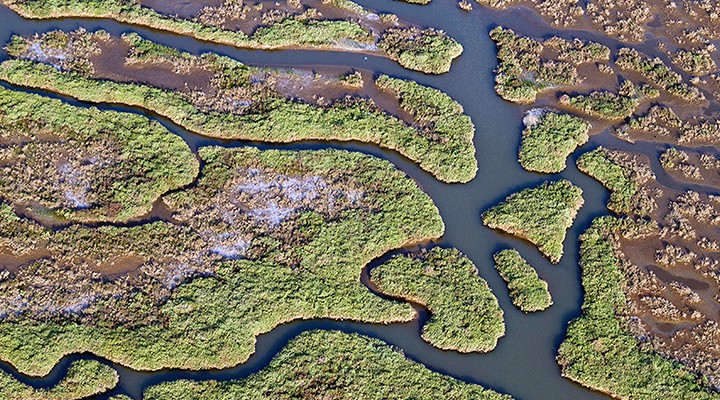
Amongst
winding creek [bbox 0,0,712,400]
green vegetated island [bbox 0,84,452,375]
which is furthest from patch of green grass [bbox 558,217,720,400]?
green vegetated island [bbox 0,84,452,375]

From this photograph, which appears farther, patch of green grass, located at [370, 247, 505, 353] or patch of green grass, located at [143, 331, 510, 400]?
patch of green grass, located at [370, 247, 505, 353]

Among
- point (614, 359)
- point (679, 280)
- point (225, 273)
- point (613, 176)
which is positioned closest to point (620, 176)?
point (613, 176)

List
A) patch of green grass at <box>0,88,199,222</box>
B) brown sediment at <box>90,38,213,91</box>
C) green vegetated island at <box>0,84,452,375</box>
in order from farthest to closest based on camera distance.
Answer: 1. brown sediment at <box>90,38,213,91</box>
2. patch of green grass at <box>0,88,199,222</box>
3. green vegetated island at <box>0,84,452,375</box>

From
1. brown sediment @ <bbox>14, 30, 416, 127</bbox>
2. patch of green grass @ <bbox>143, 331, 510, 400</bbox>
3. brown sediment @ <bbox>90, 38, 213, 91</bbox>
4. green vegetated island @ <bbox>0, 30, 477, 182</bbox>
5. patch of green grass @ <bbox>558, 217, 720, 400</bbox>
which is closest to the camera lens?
patch of green grass @ <bbox>143, 331, 510, 400</bbox>

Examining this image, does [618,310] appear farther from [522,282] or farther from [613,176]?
[613,176]

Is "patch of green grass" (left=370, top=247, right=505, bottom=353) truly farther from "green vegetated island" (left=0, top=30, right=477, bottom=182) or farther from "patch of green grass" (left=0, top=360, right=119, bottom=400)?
"patch of green grass" (left=0, top=360, right=119, bottom=400)
